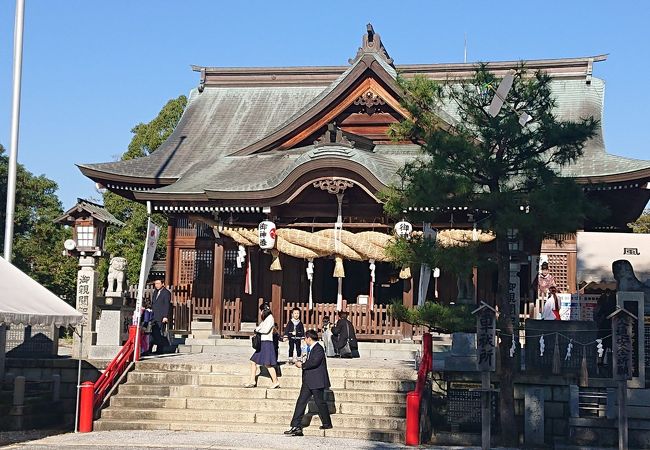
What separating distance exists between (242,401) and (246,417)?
44 cm

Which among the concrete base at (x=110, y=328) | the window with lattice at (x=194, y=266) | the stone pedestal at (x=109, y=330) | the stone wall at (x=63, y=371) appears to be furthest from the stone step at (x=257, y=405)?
the window with lattice at (x=194, y=266)

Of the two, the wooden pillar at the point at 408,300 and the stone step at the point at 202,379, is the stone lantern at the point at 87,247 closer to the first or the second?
the stone step at the point at 202,379

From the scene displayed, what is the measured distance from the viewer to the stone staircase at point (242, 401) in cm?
1438

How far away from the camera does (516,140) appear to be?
46.0 feet

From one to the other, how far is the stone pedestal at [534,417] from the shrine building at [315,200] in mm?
6130

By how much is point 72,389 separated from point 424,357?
6710 mm

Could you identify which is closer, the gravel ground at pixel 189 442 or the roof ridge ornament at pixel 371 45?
the gravel ground at pixel 189 442

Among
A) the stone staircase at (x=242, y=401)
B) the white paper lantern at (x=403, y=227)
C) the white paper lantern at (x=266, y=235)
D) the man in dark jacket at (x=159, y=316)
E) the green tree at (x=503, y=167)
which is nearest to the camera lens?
the green tree at (x=503, y=167)

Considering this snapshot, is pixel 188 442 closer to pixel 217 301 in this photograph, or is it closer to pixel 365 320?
pixel 365 320

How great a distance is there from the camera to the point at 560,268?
23.1m

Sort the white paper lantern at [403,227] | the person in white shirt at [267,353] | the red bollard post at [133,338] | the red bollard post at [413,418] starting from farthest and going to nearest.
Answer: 1. the white paper lantern at [403,227]
2. the red bollard post at [133,338]
3. the person in white shirt at [267,353]
4. the red bollard post at [413,418]

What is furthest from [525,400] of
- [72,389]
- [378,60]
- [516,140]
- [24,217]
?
[24,217]

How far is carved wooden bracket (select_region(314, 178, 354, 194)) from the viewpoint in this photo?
2058 cm

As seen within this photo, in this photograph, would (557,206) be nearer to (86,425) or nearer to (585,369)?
(585,369)
